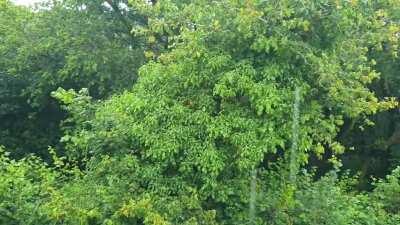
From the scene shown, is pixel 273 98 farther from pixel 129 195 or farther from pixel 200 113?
pixel 129 195

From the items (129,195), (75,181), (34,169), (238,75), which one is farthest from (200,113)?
(34,169)

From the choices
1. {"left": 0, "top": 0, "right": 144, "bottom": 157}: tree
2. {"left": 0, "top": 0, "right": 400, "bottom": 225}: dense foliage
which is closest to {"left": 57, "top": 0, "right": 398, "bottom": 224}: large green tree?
{"left": 0, "top": 0, "right": 400, "bottom": 225}: dense foliage

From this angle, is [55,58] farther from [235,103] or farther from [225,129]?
[225,129]

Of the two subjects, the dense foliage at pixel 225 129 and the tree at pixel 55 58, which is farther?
the tree at pixel 55 58

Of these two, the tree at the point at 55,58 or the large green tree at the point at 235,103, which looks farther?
the tree at the point at 55,58

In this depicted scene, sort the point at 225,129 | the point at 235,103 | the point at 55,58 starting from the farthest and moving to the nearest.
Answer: the point at 55,58 < the point at 235,103 < the point at 225,129

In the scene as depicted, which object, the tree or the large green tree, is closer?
the large green tree

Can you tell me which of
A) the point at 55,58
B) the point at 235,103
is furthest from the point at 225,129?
the point at 55,58

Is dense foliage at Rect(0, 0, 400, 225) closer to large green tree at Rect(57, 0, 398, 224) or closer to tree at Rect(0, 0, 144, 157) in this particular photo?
large green tree at Rect(57, 0, 398, 224)

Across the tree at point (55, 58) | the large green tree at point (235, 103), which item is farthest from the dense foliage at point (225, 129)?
the tree at point (55, 58)

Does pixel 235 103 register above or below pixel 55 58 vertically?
below

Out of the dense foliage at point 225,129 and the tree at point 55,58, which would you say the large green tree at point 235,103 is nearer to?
the dense foliage at point 225,129

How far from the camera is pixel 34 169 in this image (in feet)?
23.9

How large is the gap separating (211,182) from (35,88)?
267 inches
